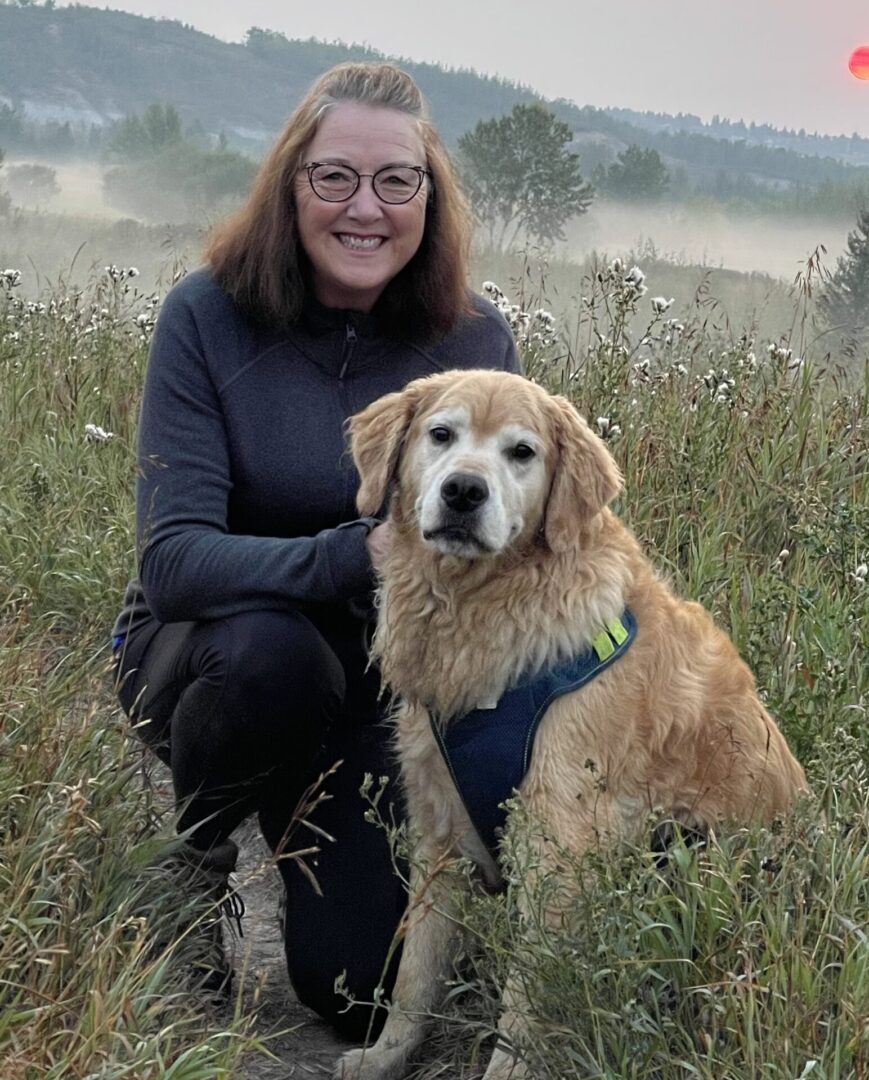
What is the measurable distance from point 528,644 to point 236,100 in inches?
3658

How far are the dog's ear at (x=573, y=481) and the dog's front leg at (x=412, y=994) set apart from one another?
30.0 inches

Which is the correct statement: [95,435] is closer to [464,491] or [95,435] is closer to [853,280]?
[464,491]

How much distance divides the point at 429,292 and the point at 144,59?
A: 9697 centimetres

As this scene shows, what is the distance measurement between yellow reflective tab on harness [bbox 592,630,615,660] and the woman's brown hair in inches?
42.2

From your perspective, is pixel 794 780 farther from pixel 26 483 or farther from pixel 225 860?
pixel 26 483

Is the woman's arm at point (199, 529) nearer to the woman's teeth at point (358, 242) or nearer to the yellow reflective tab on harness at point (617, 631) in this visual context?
the woman's teeth at point (358, 242)

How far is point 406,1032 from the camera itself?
306cm

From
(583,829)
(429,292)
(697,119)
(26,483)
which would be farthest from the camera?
(697,119)

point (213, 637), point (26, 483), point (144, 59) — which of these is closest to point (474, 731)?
point (213, 637)

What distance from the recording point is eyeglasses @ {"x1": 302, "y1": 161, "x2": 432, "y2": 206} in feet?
11.2

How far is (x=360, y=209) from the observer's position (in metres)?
3.37

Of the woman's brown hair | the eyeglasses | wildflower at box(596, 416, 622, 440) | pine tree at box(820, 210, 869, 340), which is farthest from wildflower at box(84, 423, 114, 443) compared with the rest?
pine tree at box(820, 210, 869, 340)

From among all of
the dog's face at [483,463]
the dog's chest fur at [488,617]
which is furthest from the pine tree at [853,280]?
the dog's chest fur at [488,617]

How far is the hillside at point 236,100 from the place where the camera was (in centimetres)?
6300
